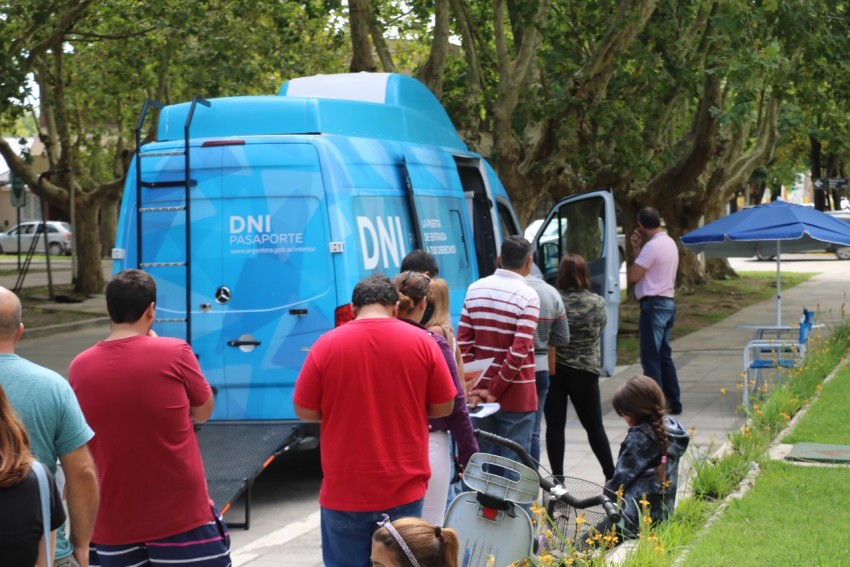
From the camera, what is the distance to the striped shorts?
4664 mm

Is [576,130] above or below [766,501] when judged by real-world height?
above

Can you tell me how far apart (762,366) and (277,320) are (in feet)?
17.7

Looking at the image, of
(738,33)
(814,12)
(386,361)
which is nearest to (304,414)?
(386,361)

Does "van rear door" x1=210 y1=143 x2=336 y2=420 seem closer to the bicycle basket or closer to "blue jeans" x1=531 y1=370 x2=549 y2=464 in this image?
"blue jeans" x1=531 y1=370 x2=549 y2=464

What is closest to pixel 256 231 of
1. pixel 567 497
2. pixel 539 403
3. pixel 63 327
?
pixel 539 403

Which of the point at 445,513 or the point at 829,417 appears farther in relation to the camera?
the point at 829,417

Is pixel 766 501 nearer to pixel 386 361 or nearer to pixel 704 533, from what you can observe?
pixel 704 533

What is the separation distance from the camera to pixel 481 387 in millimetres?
7219

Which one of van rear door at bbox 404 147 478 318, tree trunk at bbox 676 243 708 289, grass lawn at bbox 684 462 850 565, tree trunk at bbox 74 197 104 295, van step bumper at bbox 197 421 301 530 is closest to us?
grass lawn at bbox 684 462 850 565

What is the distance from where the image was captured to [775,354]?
12625 mm

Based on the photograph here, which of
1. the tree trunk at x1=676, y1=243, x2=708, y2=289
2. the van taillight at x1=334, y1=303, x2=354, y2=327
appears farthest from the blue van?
the tree trunk at x1=676, y1=243, x2=708, y2=289

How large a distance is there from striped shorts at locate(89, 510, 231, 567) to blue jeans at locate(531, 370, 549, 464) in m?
3.26

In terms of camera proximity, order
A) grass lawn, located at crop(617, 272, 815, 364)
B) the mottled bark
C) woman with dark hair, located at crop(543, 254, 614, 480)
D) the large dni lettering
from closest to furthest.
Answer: woman with dark hair, located at crop(543, 254, 614, 480) → the large dni lettering → the mottled bark → grass lawn, located at crop(617, 272, 815, 364)

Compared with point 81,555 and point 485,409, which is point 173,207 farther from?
point 81,555
